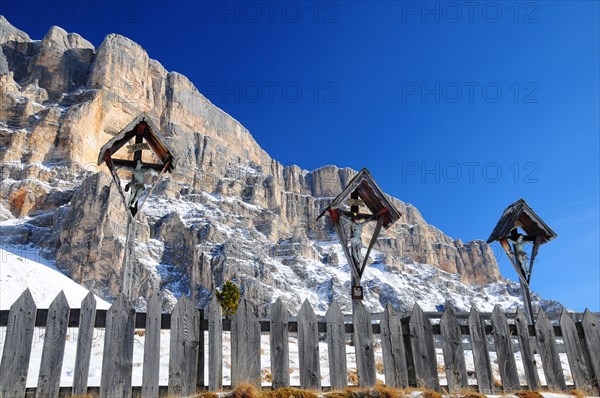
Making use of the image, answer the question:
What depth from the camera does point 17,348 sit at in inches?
234

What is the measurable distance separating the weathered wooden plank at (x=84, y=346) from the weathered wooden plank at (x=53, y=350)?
19 cm

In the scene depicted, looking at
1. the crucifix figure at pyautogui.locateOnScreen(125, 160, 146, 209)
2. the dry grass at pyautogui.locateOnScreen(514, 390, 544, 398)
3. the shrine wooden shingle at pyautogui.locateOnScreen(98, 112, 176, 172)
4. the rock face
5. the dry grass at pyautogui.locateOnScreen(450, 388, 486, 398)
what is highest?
the rock face

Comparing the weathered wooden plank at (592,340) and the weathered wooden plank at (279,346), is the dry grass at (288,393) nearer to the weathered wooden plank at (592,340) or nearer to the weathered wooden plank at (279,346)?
the weathered wooden plank at (279,346)

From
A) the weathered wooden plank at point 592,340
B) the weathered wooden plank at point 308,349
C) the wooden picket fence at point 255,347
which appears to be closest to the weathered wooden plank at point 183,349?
the wooden picket fence at point 255,347

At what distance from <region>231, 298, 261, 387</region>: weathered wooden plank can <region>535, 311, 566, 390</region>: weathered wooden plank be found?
15.3ft

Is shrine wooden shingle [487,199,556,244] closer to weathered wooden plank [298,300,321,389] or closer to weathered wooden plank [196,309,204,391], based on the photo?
weathered wooden plank [298,300,321,389]

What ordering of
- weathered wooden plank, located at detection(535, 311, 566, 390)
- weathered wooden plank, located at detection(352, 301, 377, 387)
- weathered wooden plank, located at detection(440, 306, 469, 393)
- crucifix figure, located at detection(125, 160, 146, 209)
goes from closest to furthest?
weathered wooden plank, located at detection(352, 301, 377, 387), weathered wooden plank, located at detection(440, 306, 469, 393), weathered wooden plank, located at detection(535, 311, 566, 390), crucifix figure, located at detection(125, 160, 146, 209)

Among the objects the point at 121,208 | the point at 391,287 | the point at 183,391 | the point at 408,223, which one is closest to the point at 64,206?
the point at 121,208

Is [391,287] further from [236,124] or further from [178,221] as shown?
[236,124]

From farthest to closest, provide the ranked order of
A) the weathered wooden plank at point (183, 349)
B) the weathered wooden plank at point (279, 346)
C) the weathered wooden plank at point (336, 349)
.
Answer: the weathered wooden plank at point (336, 349), the weathered wooden plank at point (279, 346), the weathered wooden plank at point (183, 349)

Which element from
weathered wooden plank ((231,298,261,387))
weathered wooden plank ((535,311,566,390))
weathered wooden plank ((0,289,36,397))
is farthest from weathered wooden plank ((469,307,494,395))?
weathered wooden plank ((0,289,36,397))

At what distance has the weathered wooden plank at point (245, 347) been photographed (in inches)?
249

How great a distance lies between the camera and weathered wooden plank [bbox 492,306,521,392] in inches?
291

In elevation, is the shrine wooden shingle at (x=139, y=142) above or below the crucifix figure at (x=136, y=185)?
above
